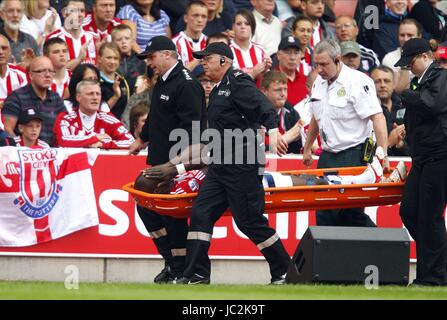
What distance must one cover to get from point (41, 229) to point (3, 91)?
7.26ft

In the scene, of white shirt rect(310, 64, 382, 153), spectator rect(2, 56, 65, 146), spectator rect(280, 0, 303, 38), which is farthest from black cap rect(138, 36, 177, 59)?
spectator rect(280, 0, 303, 38)

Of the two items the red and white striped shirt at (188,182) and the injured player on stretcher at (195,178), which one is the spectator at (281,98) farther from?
the red and white striped shirt at (188,182)

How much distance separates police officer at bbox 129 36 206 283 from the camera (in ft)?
41.9

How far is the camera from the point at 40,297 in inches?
428

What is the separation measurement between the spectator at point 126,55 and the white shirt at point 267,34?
6.33 feet

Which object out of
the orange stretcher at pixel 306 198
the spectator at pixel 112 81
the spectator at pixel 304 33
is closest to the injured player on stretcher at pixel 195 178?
the orange stretcher at pixel 306 198

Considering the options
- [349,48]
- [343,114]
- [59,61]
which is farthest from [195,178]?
[349,48]

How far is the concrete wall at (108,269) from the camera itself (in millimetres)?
14961

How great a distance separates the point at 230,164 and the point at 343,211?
6.00 ft

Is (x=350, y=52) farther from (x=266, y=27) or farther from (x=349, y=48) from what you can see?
(x=266, y=27)

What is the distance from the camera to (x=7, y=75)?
16.4m
